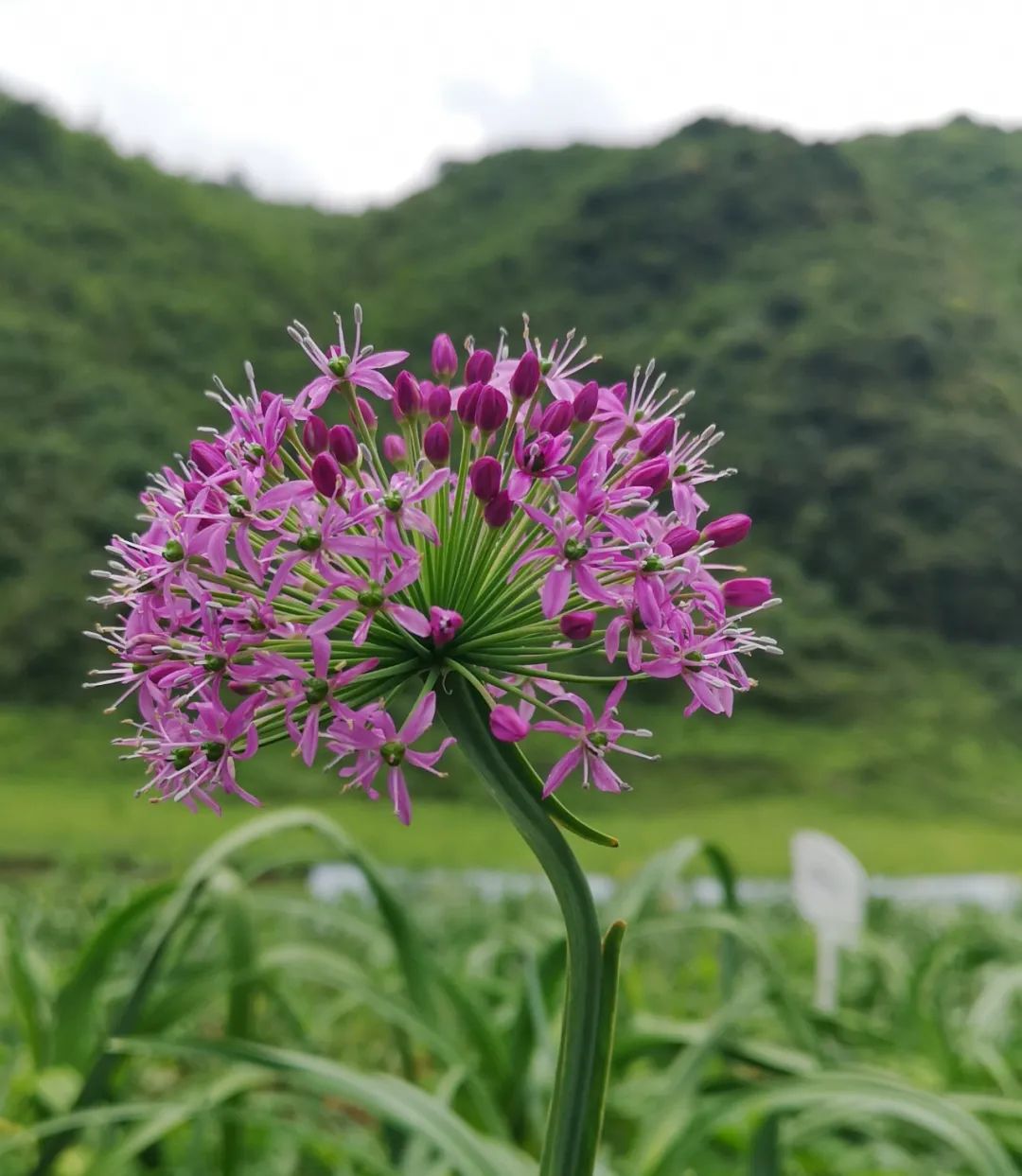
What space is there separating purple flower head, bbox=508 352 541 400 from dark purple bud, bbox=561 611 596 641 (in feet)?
0.41

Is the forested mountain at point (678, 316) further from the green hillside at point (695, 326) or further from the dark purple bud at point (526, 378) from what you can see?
the dark purple bud at point (526, 378)

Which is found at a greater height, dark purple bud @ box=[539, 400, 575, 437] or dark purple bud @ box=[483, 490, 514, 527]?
dark purple bud @ box=[539, 400, 575, 437]

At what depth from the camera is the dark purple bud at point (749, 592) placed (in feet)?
1.49

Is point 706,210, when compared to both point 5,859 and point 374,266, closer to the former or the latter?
point 374,266

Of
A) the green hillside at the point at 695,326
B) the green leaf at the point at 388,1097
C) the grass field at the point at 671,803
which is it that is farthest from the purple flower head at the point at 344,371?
the green hillside at the point at 695,326

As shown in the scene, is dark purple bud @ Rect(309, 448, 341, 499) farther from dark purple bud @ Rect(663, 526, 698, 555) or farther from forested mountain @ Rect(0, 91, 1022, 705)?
forested mountain @ Rect(0, 91, 1022, 705)

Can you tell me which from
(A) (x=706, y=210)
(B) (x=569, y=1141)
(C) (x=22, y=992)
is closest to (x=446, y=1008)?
(C) (x=22, y=992)

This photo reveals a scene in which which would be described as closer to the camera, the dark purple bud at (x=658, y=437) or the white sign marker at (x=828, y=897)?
the dark purple bud at (x=658, y=437)

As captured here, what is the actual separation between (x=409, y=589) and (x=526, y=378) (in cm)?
12

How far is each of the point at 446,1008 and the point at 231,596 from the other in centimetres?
84

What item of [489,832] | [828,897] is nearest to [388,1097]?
[828,897]

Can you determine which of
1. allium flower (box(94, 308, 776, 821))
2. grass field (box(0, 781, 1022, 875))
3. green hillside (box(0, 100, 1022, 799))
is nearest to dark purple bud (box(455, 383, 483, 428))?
allium flower (box(94, 308, 776, 821))

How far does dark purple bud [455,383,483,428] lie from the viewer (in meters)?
0.46

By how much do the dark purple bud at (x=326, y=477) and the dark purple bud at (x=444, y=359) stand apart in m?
0.13
